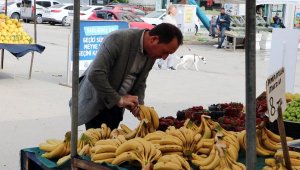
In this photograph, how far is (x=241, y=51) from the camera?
2420cm

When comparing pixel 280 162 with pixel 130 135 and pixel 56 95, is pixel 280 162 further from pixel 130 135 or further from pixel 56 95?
pixel 56 95

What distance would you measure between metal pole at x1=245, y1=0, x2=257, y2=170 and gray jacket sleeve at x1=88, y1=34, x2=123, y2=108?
1.91m

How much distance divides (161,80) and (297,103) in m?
8.60

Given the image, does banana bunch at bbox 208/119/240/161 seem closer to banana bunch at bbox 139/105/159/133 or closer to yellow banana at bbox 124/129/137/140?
banana bunch at bbox 139/105/159/133

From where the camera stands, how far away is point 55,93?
37.2 ft

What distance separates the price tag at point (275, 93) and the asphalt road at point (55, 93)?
4273mm

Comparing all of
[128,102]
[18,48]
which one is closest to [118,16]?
[18,48]

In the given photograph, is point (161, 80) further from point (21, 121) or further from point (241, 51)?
point (241, 51)

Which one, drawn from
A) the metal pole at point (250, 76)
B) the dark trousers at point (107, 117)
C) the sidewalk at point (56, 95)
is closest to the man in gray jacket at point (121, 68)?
the dark trousers at point (107, 117)

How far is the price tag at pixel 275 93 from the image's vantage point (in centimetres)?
292

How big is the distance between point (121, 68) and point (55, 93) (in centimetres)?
704

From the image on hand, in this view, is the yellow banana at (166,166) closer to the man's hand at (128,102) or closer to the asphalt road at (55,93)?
the man's hand at (128,102)

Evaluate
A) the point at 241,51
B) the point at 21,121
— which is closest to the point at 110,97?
the point at 21,121

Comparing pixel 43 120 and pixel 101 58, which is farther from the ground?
pixel 101 58
